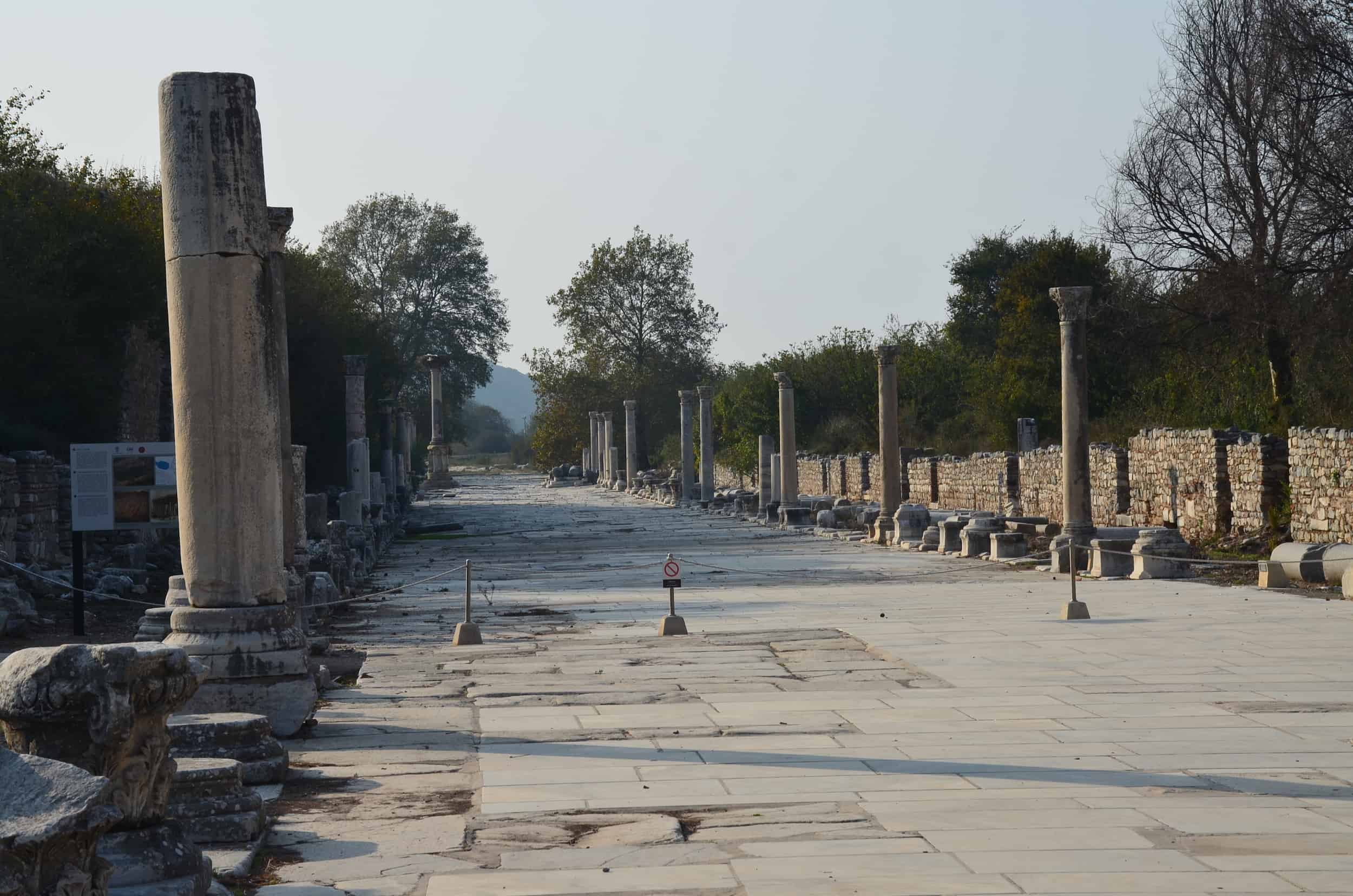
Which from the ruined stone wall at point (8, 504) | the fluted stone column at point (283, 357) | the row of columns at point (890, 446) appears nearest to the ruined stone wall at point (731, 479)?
the row of columns at point (890, 446)

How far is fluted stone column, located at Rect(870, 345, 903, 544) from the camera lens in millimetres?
26562

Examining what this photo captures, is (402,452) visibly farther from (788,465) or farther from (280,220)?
(280,220)

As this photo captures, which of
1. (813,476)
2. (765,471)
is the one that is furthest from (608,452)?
(765,471)

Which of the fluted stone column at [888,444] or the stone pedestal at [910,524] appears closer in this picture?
the stone pedestal at [910,524]

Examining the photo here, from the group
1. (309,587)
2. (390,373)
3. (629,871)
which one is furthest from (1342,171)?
(390,373)

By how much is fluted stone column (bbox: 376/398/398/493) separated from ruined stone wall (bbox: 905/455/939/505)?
13.5 m

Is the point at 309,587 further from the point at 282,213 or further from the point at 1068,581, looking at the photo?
the point at 1068,581

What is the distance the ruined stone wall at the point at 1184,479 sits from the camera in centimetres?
2127

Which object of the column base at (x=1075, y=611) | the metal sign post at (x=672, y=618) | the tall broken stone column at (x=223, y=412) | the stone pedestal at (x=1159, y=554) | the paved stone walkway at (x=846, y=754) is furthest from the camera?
the stone pedestal at (x=1159, y=554)

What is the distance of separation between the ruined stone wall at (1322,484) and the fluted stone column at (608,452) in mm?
46441

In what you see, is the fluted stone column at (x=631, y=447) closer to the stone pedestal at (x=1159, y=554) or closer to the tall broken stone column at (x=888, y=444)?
the tall broken stone column at (x=888, y=444)

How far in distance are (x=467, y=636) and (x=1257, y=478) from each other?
1208cm

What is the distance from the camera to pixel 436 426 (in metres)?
69.0

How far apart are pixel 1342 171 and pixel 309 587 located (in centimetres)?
1844
